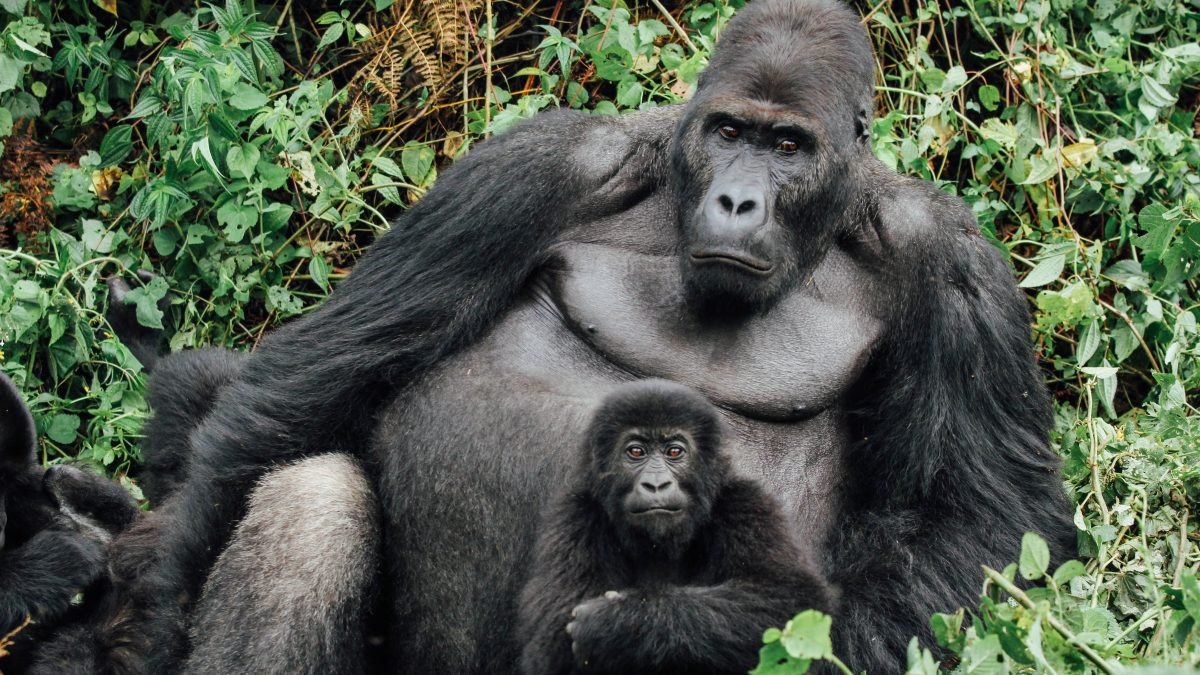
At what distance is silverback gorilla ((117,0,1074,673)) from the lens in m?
3.63

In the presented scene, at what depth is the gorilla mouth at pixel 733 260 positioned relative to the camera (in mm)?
3490

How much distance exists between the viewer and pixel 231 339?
522cm

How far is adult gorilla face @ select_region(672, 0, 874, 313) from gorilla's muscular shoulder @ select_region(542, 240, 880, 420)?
0.08 meters

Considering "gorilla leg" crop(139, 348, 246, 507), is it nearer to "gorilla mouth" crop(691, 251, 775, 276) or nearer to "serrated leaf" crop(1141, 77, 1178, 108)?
"gorilla mouth" crop(691, 251, 775, 276)

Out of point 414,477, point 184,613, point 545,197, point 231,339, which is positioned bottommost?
point 231,339

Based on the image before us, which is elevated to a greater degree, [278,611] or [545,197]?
[545,197]

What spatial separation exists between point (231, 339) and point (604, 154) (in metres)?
1.86

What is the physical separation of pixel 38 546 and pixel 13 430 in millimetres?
317

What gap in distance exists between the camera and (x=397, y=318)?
3.82 metres

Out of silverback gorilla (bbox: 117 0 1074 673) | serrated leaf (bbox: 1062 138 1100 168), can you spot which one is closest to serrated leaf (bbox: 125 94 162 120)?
silverback gorilla (bbox: 117 0 1074 673)

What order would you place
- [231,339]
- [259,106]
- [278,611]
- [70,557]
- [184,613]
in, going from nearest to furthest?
[278,611]
[184,613]
[70,557]
[259,106]
[231,339]

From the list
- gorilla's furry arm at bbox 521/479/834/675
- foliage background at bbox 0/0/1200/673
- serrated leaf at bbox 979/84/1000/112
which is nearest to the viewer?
gorilla's furry arm at bbox 521/479/834/675

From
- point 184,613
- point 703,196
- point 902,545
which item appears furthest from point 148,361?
point 902,545

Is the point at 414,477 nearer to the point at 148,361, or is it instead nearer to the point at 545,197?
→ the point at 545,197
